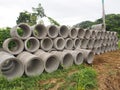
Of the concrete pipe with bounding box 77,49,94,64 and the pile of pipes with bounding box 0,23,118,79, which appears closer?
the pile of pipes with bounding box 0,23,118,79

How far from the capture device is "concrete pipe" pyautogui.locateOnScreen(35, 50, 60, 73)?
792 cm

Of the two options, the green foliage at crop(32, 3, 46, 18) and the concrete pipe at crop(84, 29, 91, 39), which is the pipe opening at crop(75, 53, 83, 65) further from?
the green foliage at crop(32, 3, 46, 18)

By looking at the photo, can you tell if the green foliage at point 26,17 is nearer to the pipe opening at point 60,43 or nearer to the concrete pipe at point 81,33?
the concrete pipe at point 81,33

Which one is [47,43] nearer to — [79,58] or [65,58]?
[65,58]

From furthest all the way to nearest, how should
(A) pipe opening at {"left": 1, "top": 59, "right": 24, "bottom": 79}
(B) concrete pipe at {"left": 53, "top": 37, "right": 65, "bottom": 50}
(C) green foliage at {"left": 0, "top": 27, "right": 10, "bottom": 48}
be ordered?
(C) green foliage at {"left": 0, "top": 27, "right": 10, "bottom": 48}, (B) concrete pipe at {"left": 53, "top": 37, "right": 65, "bottom": 50}, (A) pipe opening at {"left": 1, "top": 59, "right": 24, "bottom": 79}

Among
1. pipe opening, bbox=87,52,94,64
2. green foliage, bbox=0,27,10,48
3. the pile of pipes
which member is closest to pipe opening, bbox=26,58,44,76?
the pile of pipes

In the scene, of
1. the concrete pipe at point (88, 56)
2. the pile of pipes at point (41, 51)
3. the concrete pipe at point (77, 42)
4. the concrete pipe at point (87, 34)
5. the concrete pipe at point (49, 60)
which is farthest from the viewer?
the concrete pipe at point (87, 34)

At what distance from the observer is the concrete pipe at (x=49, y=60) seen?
7923mm

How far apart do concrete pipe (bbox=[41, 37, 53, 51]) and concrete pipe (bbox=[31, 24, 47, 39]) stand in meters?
0.16

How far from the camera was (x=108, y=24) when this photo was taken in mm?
30422

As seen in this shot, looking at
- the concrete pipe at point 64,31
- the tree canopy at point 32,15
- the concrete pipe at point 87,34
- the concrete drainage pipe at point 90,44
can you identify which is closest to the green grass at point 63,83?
the concrete pipe at point 64,31

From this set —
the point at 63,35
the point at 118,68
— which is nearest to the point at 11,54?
the point at 63,35

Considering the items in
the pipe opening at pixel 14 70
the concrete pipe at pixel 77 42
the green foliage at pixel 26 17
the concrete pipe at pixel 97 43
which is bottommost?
the pipe opening at pixel 14 70

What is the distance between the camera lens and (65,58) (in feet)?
29.4
